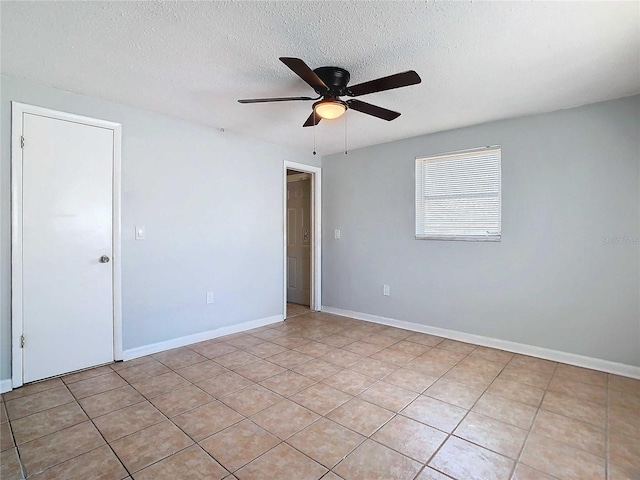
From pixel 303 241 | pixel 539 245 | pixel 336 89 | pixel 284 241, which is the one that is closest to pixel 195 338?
pixel 284 241

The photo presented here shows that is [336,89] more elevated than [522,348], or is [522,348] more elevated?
[336,89]

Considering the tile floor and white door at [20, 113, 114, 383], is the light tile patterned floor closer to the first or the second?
white door at [20, 113, 114, 383]

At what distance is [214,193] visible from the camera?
12.0 feet

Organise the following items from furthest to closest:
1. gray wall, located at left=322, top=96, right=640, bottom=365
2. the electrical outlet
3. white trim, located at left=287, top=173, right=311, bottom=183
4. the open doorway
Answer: white trim, located at left=287, top=173, right=311, bottom=183, the open doorway, the electrical outlet, gray wall, located at left=322, top=96, right=640, bottom=365

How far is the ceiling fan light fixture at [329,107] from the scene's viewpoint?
7.27 feet

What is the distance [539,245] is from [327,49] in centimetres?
260

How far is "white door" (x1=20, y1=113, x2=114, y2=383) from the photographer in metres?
2.54

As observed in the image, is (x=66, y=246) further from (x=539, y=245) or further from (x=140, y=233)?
(x=539, y=245)

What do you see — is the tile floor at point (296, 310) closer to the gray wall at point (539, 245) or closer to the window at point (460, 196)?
the gray wall at point (539, 245)

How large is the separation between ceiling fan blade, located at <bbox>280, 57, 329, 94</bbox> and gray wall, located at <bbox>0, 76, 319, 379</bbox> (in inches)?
73.3

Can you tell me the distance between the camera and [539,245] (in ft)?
10.2

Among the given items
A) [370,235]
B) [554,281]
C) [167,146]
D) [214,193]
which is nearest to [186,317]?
[214,193]

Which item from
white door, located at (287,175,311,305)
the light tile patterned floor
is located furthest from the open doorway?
the light tile patterned floor

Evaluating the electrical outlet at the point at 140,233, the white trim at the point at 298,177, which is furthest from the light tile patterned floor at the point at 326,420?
the white trim at the point at 298,177
